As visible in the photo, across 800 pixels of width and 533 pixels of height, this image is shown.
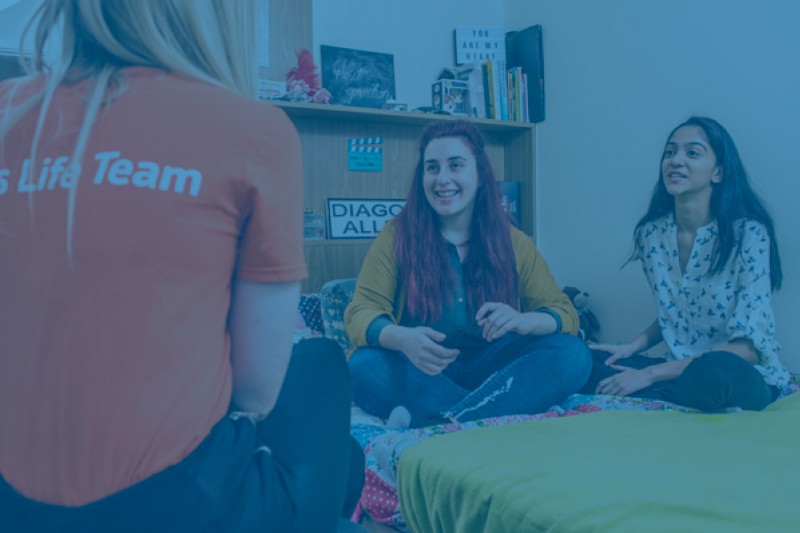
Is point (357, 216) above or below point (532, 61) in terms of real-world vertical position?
below

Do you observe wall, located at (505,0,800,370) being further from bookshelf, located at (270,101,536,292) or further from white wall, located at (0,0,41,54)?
white wall, located at (0,0,41,54)

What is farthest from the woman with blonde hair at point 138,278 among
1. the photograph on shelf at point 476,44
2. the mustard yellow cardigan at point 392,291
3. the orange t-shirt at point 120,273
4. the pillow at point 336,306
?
the photograph on shelf at point 476,44

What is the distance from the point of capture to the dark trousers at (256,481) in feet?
1.91

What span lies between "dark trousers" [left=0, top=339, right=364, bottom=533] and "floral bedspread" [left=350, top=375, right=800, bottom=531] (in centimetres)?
42

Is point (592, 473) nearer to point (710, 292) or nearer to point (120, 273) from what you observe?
point (120, 273)

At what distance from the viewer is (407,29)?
2508mm

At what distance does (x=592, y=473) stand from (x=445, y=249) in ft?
2.80

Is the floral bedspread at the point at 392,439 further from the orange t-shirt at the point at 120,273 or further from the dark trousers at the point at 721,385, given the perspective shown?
the orange t-shirt at the point at 120,273

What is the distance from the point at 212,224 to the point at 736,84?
1.82 metres

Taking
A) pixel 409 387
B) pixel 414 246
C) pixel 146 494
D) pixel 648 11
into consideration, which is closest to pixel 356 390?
pixel 409 387

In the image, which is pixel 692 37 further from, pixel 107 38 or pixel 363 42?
pixel 107 38

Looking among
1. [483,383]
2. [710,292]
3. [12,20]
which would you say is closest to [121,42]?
[483,383]

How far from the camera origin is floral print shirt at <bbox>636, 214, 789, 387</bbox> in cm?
156

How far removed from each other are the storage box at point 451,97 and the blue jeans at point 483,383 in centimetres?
114
